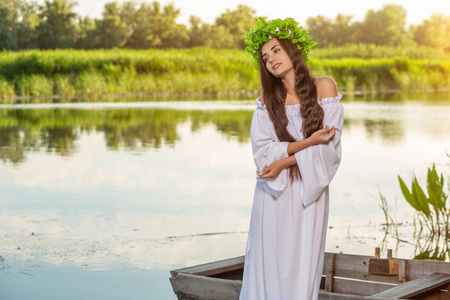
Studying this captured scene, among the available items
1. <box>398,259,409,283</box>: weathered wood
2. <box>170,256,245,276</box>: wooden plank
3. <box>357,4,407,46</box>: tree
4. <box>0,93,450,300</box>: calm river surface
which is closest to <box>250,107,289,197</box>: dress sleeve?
<box>170,256,245,276</box>: wooden plank

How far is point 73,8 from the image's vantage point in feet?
190

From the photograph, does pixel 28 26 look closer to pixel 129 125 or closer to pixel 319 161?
pixel 129 125

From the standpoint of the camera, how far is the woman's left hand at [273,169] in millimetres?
3863

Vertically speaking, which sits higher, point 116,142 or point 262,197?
point 262,197

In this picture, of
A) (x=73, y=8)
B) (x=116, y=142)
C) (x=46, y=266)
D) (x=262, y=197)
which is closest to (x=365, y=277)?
(x=262, y=197)

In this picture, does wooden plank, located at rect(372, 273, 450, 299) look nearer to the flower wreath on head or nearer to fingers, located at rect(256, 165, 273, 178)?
fingers, located at rect(256, 165, 273, 178)

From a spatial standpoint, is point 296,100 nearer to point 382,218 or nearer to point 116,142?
point 382,218

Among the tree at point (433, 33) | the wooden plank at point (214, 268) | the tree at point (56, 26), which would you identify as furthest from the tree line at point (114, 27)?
the wooden plank at point (214, 268)

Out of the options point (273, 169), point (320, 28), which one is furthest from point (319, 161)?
point (320, 28)

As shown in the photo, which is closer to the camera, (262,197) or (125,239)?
(262,197)

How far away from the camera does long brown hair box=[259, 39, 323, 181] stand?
386 cm

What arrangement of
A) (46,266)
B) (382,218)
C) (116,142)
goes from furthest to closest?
(116,142), (382,218), (46,266)

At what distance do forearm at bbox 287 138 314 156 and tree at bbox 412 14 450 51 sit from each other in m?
78.7

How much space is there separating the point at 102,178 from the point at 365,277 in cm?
644
